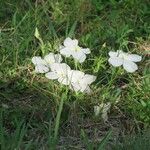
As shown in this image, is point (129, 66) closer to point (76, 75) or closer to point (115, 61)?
point (115, 61)

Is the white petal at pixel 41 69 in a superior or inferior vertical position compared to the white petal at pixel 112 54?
inferior

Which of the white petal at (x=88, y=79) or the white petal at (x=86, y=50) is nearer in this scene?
the white petal at (x=88, y=79)

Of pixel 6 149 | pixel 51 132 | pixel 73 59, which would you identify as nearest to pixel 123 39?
pixel 73 59

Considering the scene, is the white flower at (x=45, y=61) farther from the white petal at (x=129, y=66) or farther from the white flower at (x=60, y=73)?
the white petal at (x=129, y=66)

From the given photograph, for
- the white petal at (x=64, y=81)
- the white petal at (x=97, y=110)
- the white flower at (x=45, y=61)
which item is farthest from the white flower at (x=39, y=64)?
the white petal at (x=97, y=110)

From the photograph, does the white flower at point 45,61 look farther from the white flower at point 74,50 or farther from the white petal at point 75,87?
the white petal at point 75,87

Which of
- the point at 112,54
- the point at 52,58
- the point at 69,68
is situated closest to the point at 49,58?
the point at 52,58

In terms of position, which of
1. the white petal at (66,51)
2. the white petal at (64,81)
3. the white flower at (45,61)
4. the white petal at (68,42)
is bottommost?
the white petal at (64,81)

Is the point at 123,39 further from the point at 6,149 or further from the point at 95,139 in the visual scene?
the point at 6,149
